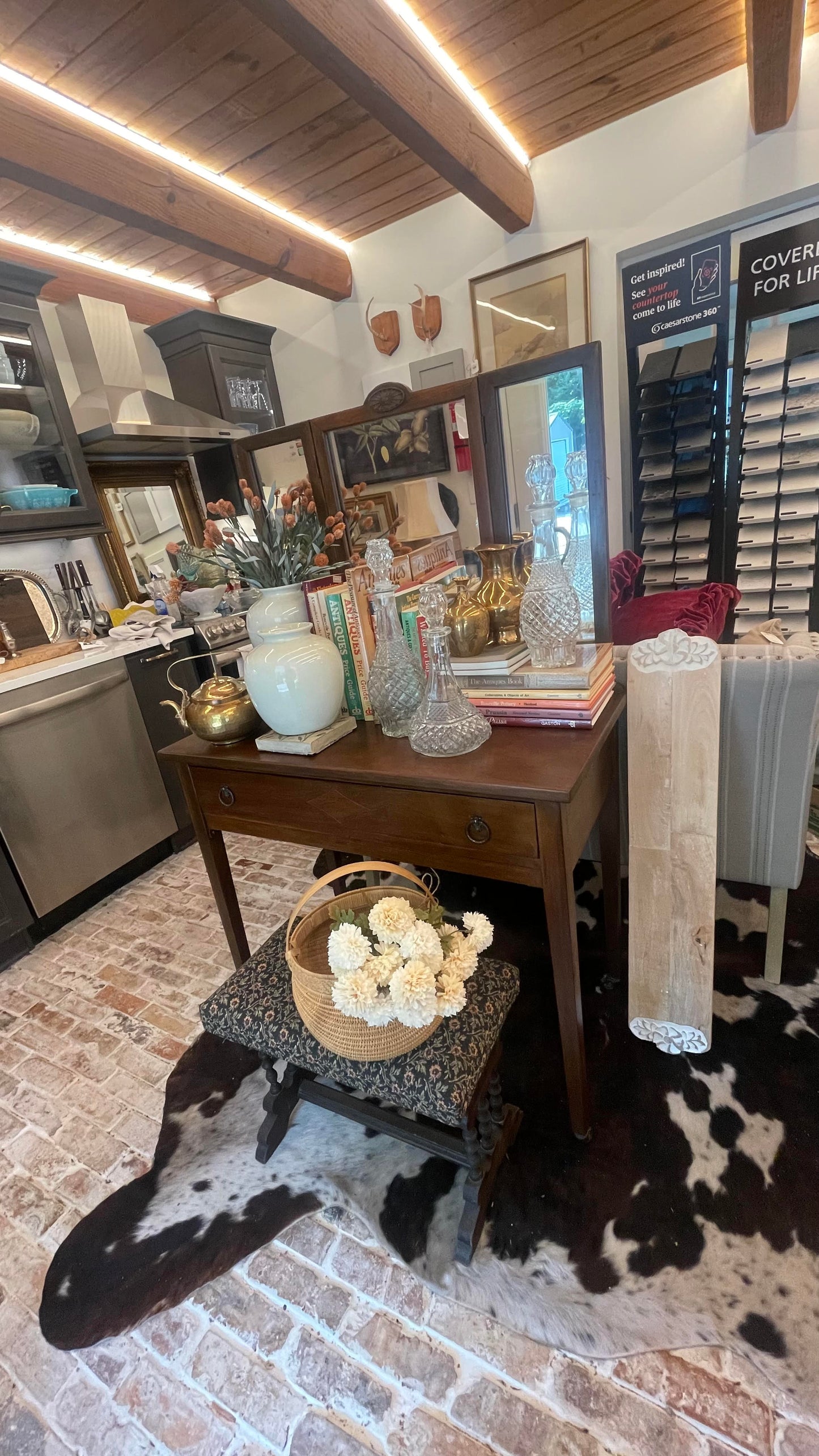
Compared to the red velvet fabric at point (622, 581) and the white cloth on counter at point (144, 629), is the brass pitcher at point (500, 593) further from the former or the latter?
the white cloth on counter at point (144, 629)

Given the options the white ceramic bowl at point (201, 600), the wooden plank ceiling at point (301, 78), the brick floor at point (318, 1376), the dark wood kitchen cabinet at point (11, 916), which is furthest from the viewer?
the white ceramic bowl at point (201, 600)

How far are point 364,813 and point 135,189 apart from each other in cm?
248

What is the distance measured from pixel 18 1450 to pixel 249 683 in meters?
1.27

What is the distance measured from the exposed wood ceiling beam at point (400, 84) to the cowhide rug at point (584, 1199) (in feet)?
8.41

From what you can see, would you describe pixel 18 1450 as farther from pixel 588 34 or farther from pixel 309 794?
pixel 588 34

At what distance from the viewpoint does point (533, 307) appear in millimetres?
2986

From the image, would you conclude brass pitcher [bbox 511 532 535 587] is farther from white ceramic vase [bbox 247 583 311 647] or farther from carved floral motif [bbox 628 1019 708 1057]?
carved floral motif [bbox 628 1019 708 1057]

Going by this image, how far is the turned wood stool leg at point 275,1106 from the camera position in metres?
1.29

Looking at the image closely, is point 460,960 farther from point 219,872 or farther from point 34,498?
point 34,498

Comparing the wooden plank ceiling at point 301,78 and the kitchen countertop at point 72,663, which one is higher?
the wooden plank ceiling at point 301,78

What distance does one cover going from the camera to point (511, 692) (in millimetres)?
1147

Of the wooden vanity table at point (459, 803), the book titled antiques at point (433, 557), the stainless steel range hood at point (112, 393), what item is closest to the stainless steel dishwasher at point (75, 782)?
the wooden vanity table at point (459, 803)

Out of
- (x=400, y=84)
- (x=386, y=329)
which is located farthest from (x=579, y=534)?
(x=386, y=329)

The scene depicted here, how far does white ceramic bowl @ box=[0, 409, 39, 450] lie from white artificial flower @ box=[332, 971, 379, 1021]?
254cm
